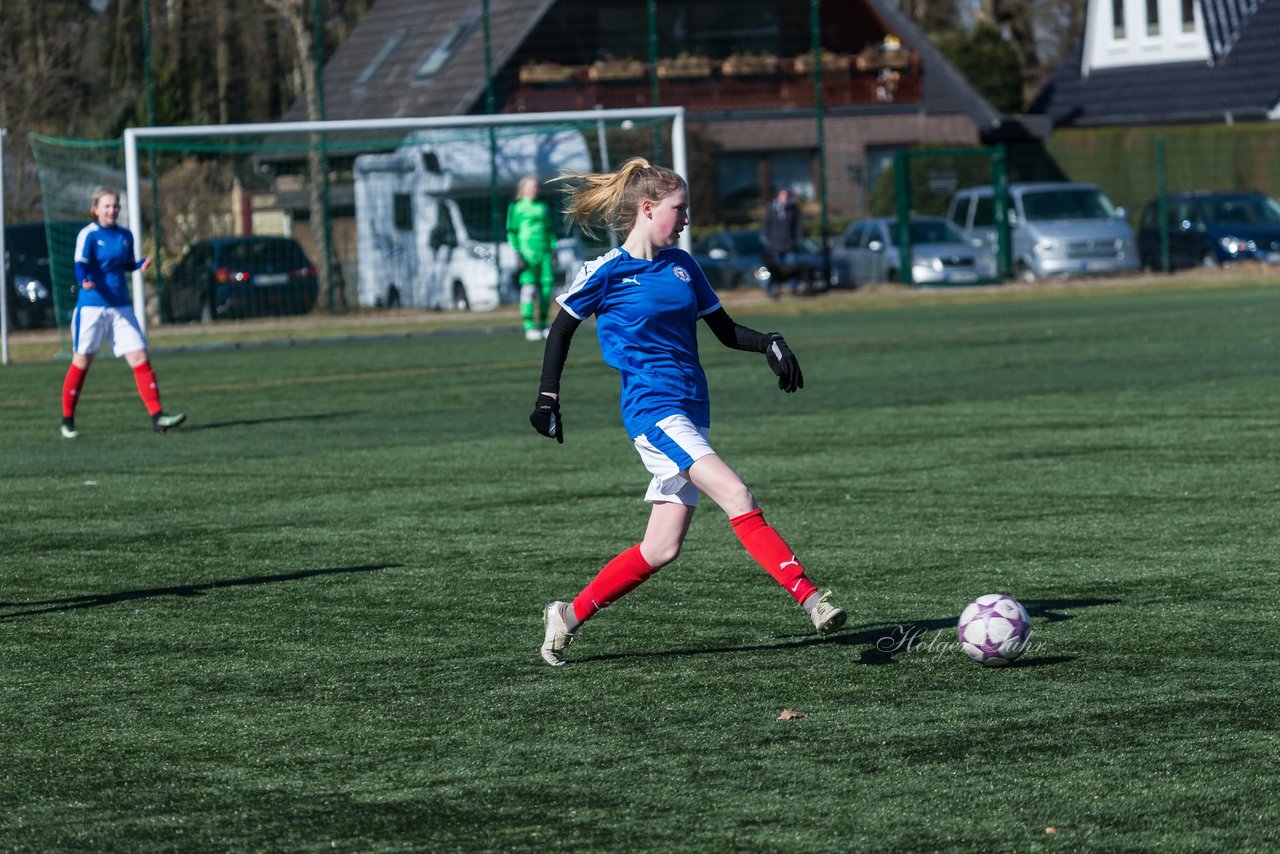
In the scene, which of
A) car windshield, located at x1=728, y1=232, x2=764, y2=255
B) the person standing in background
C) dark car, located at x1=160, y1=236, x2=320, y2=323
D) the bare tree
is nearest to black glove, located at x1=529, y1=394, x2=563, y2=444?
dark car, located at x1=160, y1=236, x2=320, y2=323

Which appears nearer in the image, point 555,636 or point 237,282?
point 555,636

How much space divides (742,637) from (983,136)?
41776 mm

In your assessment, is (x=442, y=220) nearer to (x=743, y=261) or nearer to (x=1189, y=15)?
(x=743, y=261)

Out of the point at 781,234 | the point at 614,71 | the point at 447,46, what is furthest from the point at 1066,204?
the point at 447,46

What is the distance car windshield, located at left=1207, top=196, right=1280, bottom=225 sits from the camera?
3628cm

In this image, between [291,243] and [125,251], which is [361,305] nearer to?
[291,243]

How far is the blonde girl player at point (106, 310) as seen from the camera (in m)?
14.5

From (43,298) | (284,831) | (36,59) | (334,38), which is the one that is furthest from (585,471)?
(334,38)

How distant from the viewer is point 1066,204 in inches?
1400

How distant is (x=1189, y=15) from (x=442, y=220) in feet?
86.6

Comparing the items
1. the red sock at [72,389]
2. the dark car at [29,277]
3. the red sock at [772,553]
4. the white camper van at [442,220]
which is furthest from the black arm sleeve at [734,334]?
the dark car at [29,277]

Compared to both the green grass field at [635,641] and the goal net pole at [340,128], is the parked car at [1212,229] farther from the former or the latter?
Result: the green grass field at [635,641]

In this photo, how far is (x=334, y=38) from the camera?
4516 centimetres

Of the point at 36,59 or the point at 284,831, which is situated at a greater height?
the point at 36,59
